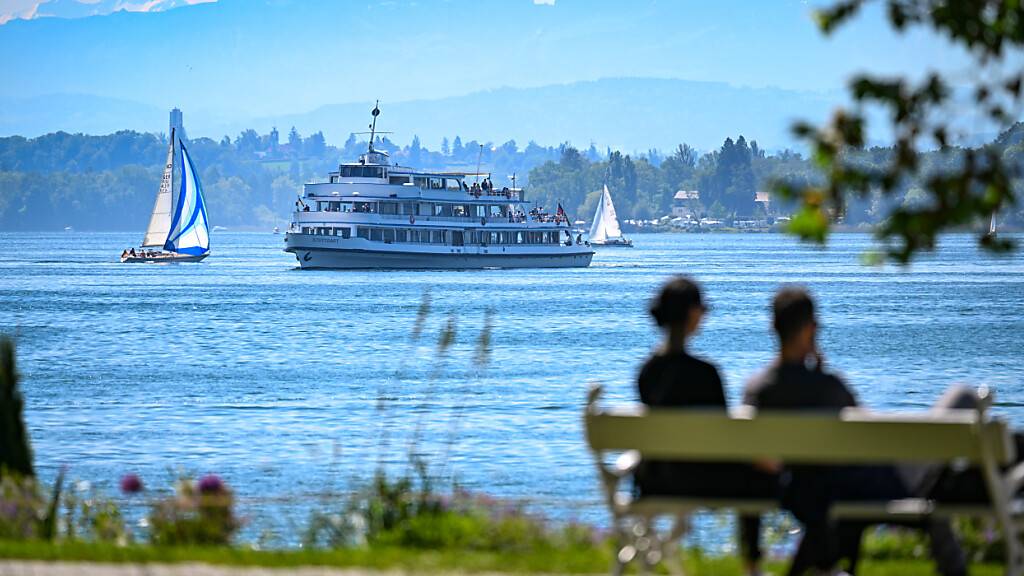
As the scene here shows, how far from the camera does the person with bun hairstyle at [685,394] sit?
617cm

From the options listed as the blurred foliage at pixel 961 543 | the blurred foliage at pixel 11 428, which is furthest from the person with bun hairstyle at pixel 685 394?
the blurred foliage at pixel 11 428

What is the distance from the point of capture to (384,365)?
36.4m

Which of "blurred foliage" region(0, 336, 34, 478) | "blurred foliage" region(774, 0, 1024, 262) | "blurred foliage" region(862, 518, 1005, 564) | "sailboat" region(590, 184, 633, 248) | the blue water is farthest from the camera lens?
"sailboat" region(590, 184, 633, 248)

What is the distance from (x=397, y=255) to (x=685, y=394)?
7752 cm

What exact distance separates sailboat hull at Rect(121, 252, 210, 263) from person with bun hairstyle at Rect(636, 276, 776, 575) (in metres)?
93.1

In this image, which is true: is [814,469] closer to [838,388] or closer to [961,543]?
[838,388]

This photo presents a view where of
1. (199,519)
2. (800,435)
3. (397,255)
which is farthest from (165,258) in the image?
(800,435)

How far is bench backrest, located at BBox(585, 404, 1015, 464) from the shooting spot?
5.61 metres

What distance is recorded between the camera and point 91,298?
66.4 m

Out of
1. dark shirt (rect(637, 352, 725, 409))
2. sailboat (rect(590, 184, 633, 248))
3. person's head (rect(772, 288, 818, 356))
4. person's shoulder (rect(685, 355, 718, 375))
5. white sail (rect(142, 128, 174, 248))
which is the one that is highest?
person's head (rect(772, 288, 818, 356))

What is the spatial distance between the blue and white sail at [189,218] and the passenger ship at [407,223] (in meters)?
6.14

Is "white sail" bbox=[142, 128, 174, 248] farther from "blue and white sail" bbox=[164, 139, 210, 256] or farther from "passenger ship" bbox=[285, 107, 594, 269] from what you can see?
"passenger ship" bbox=[285, 107, 594, 269]

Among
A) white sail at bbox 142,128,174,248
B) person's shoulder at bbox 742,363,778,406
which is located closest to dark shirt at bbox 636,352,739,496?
person's shoulder at bbox 742,363,778,406

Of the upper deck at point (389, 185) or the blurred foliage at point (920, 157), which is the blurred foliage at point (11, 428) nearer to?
the blurred foliage at point (920, 157)
